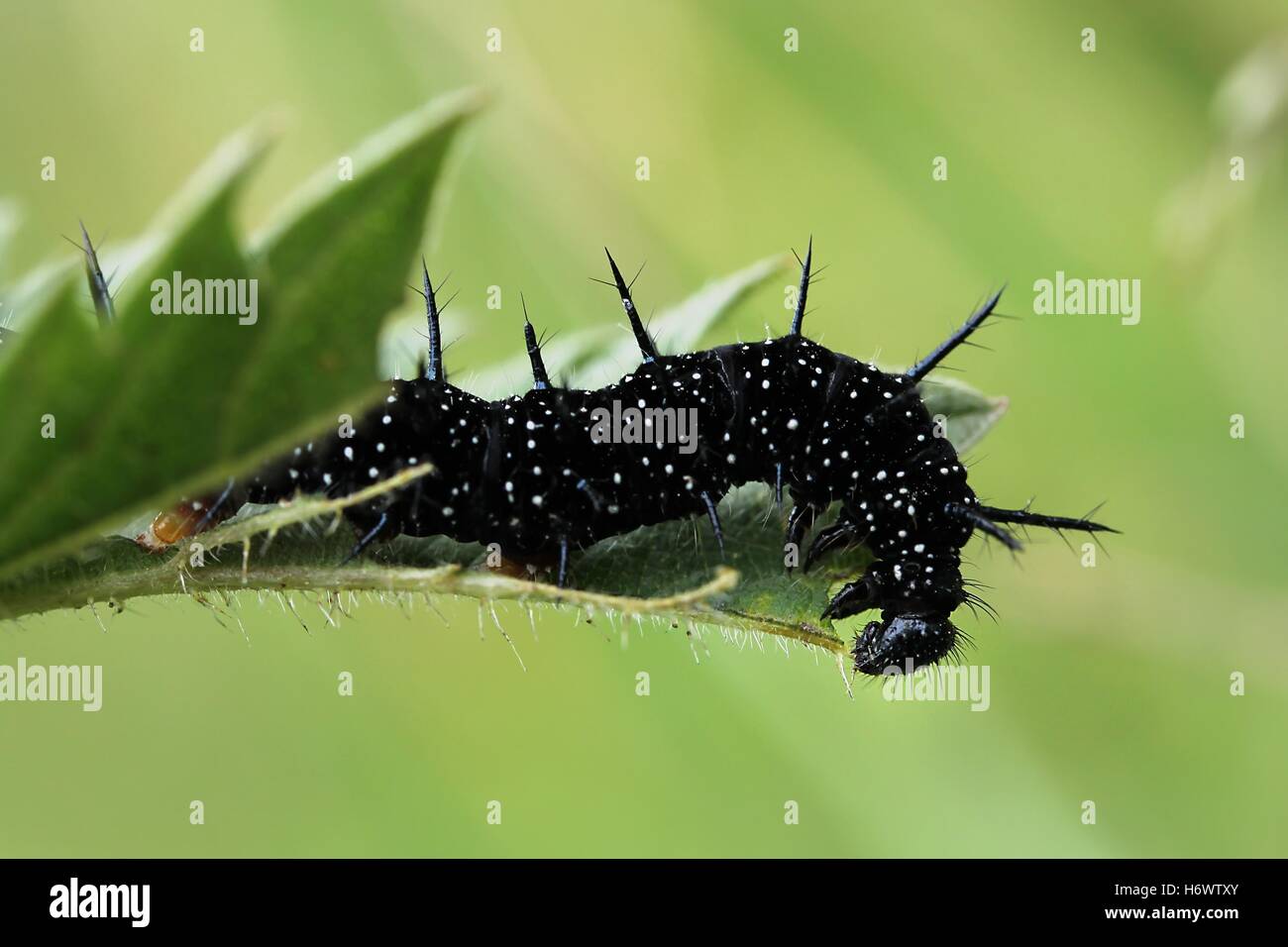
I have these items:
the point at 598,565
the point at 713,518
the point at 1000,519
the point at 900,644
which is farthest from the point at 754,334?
the point at 598,565

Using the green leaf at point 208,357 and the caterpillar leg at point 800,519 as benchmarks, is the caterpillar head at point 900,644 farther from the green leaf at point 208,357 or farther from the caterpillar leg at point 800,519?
the green leaf at point 208,357

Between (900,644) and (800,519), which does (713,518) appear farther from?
(900,644)

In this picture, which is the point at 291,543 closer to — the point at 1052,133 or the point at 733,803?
the point at 733,803

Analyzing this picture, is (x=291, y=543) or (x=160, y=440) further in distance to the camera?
(x=291, y=543)

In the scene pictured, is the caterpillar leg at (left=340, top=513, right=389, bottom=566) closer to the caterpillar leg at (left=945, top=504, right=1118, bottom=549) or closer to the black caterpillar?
the black caterpillar

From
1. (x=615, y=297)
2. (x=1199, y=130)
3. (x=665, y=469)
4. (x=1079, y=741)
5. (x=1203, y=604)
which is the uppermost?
(x=1199, y=130)

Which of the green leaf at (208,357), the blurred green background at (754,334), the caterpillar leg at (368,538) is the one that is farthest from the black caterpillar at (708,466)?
the green leaf at (208,357)
